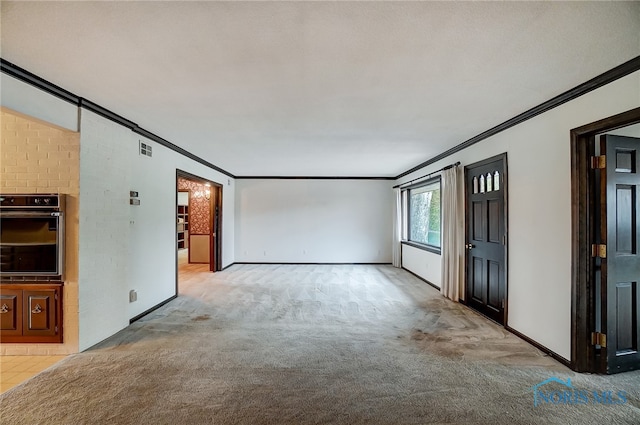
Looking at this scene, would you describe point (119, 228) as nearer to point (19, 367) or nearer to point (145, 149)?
point (145, 149)

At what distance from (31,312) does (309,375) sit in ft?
9.33

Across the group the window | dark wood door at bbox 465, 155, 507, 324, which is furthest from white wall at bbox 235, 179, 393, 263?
dark wood door at bbox 465, 155, 507, 324

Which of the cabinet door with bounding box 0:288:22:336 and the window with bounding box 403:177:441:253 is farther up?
the window with bounding box 403:177:441:253

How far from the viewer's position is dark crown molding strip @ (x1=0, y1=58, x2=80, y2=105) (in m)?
2.32

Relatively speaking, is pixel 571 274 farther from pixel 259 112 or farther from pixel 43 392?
pixel 43 392

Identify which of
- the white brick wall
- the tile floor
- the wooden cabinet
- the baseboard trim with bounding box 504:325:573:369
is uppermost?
the white brick wall

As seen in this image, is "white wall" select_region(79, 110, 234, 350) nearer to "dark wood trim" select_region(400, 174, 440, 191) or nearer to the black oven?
the black oven

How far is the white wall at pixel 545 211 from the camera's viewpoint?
8.58ft

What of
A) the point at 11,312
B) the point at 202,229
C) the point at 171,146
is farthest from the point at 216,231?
the point at 11,312

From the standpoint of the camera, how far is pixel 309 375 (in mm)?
2617

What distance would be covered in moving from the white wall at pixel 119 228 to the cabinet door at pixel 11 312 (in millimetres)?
603

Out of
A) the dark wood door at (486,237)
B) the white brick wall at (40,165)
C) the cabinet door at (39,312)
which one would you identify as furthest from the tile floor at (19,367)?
the dark wood door at (486,237)

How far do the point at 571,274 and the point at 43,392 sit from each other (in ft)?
15.0

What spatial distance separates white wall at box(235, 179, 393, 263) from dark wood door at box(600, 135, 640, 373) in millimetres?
5999
